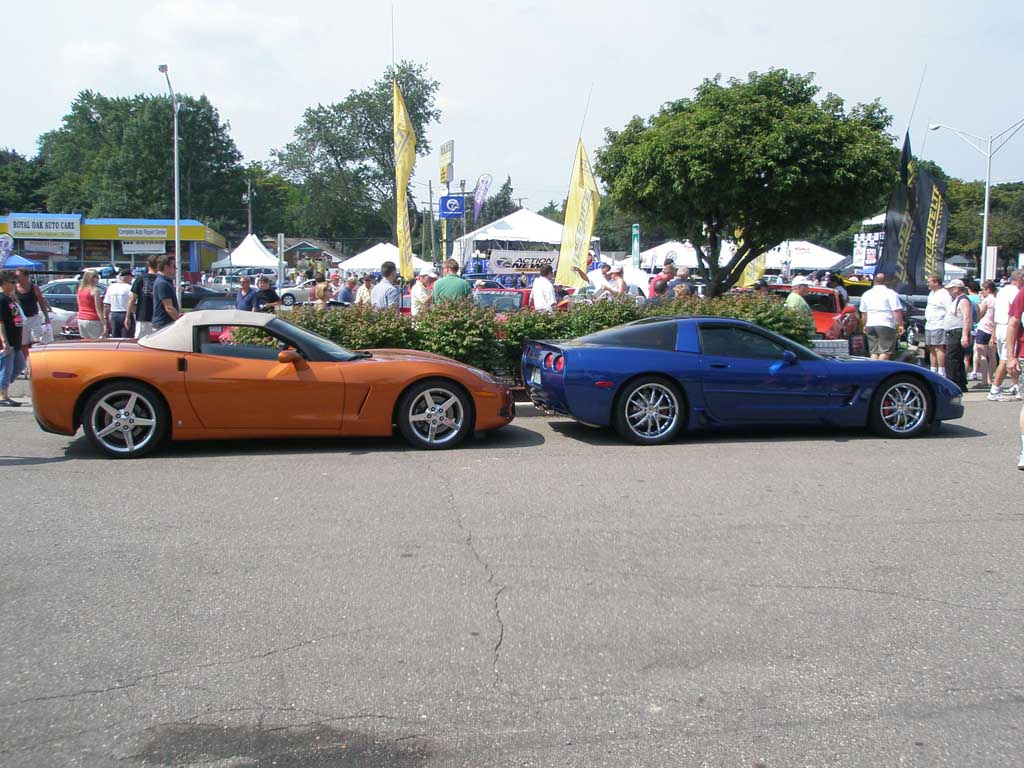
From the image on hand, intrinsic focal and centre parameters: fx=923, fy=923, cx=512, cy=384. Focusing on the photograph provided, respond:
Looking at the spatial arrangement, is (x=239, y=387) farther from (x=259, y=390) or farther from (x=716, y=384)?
(x=716, y=384)

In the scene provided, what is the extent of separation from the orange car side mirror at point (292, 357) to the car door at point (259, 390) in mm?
17

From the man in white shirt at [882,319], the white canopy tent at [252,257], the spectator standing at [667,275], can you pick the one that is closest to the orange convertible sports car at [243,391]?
the spectator standing at [667,275]

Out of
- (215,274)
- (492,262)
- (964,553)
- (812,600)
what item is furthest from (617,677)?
(215,274)

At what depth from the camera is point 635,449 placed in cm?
860

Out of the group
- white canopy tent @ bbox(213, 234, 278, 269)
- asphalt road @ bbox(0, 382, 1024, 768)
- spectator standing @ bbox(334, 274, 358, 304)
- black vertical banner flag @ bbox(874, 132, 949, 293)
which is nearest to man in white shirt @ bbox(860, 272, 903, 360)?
black vertical banner flag @ bbox(874, 132, 949, 293)

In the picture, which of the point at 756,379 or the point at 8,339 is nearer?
the point at 756,379

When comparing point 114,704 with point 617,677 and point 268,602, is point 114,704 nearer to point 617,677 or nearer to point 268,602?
point 268,602

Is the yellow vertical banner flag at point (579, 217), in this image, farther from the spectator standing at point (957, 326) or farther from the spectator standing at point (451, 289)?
the spectator standing at point (957, 326)

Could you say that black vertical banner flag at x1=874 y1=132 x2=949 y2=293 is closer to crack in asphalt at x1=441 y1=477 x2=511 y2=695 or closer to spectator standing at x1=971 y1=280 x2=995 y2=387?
spectator standing at x1=971 y1=280 x2=995 y2=387

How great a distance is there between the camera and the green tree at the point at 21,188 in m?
85.2

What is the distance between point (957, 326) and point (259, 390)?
9.78m

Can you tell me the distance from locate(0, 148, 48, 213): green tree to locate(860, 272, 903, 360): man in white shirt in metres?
89.0

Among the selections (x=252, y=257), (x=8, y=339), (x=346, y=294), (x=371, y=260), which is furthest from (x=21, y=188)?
(x=8, y=339)

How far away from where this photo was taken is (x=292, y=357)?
8.05 m
